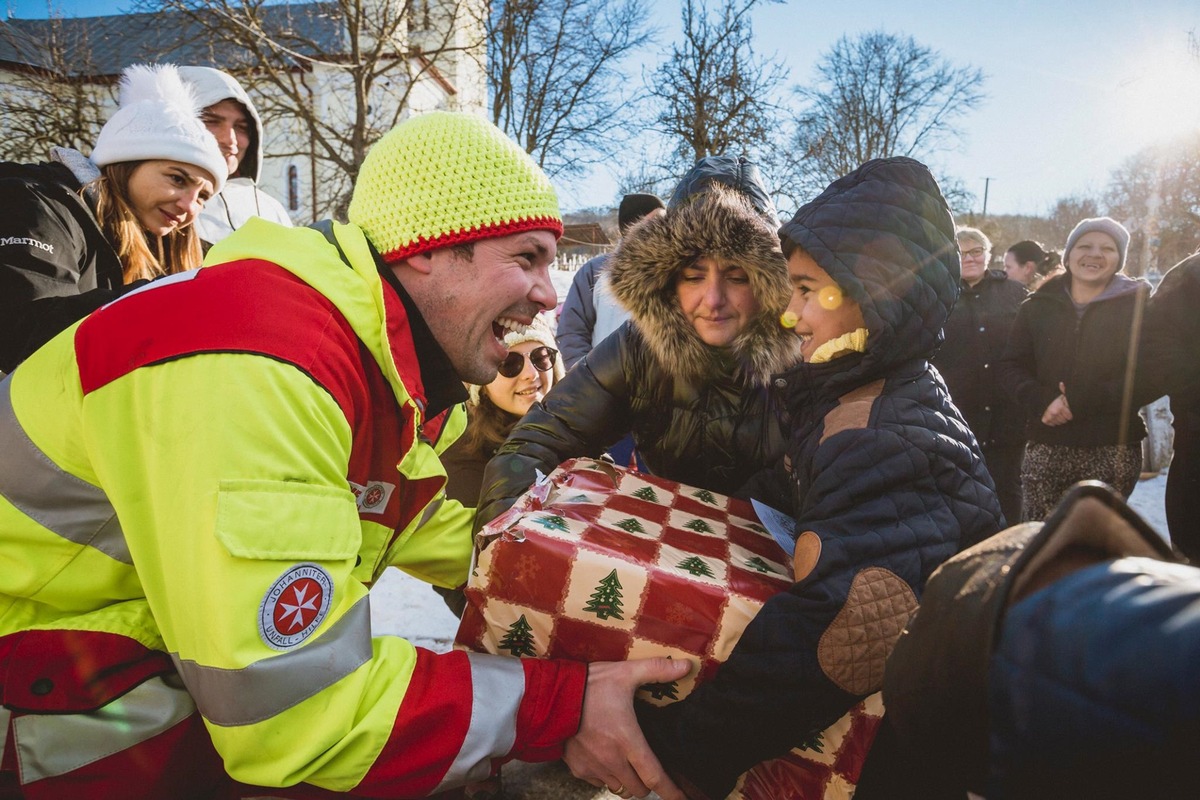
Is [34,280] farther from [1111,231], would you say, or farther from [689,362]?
[1111,231]

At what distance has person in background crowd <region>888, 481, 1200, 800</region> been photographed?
438 millimetres

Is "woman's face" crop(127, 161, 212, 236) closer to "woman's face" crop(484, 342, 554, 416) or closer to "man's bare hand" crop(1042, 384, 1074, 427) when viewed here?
"woman's face" crop(484, 342, 554, 416)

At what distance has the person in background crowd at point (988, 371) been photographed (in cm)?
499

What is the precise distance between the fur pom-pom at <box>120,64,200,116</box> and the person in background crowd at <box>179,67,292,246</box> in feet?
0.93

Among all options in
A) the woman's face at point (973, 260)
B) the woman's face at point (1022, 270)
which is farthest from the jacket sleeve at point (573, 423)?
the woman's face at point (1022, 270)

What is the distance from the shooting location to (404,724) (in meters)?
1.14

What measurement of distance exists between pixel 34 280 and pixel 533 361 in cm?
189

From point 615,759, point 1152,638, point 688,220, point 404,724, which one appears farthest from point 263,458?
point 688,220

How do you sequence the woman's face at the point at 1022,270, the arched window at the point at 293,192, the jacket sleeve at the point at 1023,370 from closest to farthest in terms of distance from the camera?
the jacket sleeve at the point at 1023,370 < the woman's face at the point at 1022,270 < the arched window at the point at 293,192

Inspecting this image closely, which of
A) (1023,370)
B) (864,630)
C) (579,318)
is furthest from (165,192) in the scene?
(1023,370)

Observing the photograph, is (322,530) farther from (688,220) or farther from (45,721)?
(688,220)

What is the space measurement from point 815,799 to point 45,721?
137 cm

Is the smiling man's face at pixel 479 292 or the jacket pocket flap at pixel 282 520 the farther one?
the smiling man's face at pixel 479 292

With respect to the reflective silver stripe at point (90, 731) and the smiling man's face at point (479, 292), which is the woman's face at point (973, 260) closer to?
the smiling man's face at point (479, 292)
